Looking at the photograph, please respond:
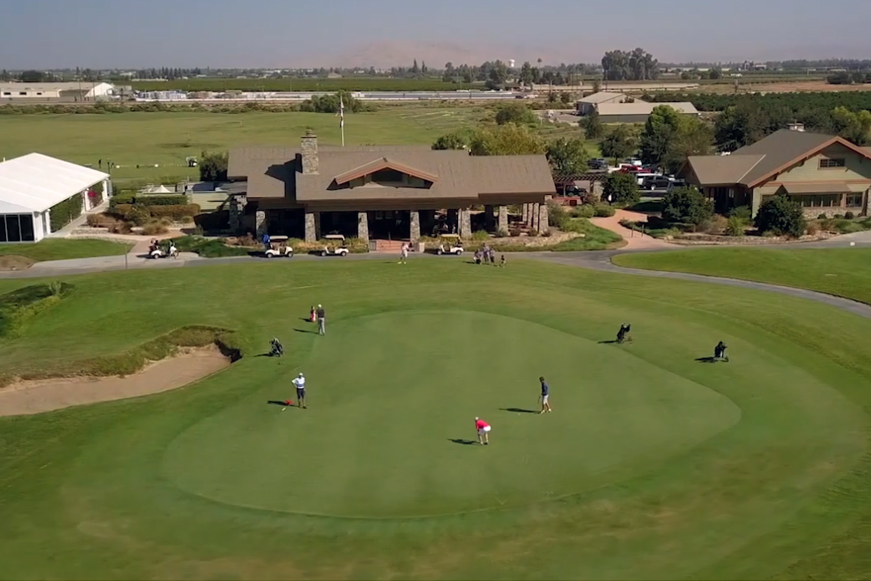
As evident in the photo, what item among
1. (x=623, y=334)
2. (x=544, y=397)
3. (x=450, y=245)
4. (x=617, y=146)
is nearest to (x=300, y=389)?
(x=544, y=397)

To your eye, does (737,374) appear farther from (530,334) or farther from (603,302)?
(603,302)

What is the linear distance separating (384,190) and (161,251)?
16387mm

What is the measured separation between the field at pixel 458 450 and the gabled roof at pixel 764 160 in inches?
1246

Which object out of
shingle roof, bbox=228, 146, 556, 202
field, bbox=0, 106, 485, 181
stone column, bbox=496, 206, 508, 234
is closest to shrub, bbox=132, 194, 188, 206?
shingle roof, bbox=228, 146, 556, 202

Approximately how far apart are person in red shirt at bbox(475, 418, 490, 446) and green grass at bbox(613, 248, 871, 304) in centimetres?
3117

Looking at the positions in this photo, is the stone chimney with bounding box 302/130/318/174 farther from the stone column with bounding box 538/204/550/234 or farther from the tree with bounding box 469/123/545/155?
the tree with bounding box 469/123/545/155

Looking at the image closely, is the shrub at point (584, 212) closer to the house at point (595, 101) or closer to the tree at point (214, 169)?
the tree at point (214, 169)

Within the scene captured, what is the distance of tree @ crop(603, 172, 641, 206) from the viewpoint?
275ft

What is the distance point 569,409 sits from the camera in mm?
32969

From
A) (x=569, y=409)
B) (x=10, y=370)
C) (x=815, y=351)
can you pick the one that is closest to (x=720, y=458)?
(x=569, y=409)

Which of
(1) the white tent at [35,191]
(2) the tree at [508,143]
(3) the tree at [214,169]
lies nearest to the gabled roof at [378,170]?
(2) the tree at [508,143]

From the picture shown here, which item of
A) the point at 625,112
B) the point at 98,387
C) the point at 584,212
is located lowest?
the point at 98,387

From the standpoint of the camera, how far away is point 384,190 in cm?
6762

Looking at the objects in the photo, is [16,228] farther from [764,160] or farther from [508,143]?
[764,160]
